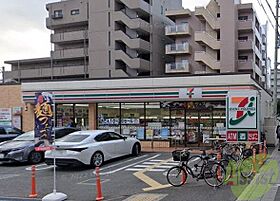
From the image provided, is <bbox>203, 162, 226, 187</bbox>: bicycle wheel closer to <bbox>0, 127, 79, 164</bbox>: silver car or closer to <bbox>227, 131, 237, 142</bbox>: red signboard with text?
<bbox>227, 131, 237, 142</bbox>: red signboard with text

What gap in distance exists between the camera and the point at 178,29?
51.5 meters

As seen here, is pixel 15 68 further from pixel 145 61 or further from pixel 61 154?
pixel 61 154

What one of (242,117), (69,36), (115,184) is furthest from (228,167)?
(69,36)

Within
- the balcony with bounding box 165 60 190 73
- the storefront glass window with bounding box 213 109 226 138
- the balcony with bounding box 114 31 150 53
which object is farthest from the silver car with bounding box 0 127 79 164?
the balcony with bounding box 165 60 190 73

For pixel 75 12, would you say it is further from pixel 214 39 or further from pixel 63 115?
pixel 63 115

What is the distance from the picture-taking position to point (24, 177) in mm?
13414

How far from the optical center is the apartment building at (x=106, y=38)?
5000 centimetres

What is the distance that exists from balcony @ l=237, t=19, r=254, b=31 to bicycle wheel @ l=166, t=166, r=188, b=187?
4340 cm

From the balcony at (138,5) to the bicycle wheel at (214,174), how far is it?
41.2 m

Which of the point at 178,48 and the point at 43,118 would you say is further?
the point at 178,48

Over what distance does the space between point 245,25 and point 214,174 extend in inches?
1718

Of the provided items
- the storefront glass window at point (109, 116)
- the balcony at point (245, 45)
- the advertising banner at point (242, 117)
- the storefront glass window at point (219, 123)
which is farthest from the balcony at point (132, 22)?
the advertising banner at point (242, 117)

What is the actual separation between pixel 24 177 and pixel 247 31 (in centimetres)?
4378

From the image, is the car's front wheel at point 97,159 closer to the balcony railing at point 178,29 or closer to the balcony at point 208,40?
the balcony at point 208,40
